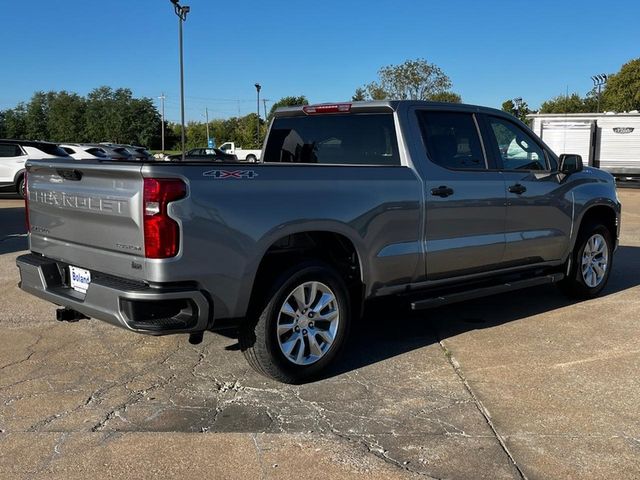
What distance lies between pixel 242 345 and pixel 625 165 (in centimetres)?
2600

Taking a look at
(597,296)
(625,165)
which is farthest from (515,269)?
(625,165)

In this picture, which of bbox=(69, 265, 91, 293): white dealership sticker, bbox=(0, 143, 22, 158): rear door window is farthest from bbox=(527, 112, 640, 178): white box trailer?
bbox=(69, 265, 91, 293): white dealership sticker

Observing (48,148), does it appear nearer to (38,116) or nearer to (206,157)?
(206,157)

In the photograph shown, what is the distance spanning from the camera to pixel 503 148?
5910mm

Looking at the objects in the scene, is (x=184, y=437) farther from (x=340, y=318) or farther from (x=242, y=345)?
(x=340, y=318)

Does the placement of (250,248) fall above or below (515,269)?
above

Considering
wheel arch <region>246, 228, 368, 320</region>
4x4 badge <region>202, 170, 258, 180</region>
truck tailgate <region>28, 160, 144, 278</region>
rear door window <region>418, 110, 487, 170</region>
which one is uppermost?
rear door window <region>418, 110, 487, 170</region>

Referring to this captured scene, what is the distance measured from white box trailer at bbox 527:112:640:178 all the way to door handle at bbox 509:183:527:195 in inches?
873

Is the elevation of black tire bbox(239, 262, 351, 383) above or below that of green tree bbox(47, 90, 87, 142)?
below

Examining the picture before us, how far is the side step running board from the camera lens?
16.5ft

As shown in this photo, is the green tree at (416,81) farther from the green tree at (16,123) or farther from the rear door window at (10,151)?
the green tree at (16,123)

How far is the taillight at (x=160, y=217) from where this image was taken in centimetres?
364

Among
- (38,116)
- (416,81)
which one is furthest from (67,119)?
(416,81)

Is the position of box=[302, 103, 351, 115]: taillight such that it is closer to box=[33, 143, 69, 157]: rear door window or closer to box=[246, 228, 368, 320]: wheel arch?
box=[246, 228, 368, 320]: wheel arch
